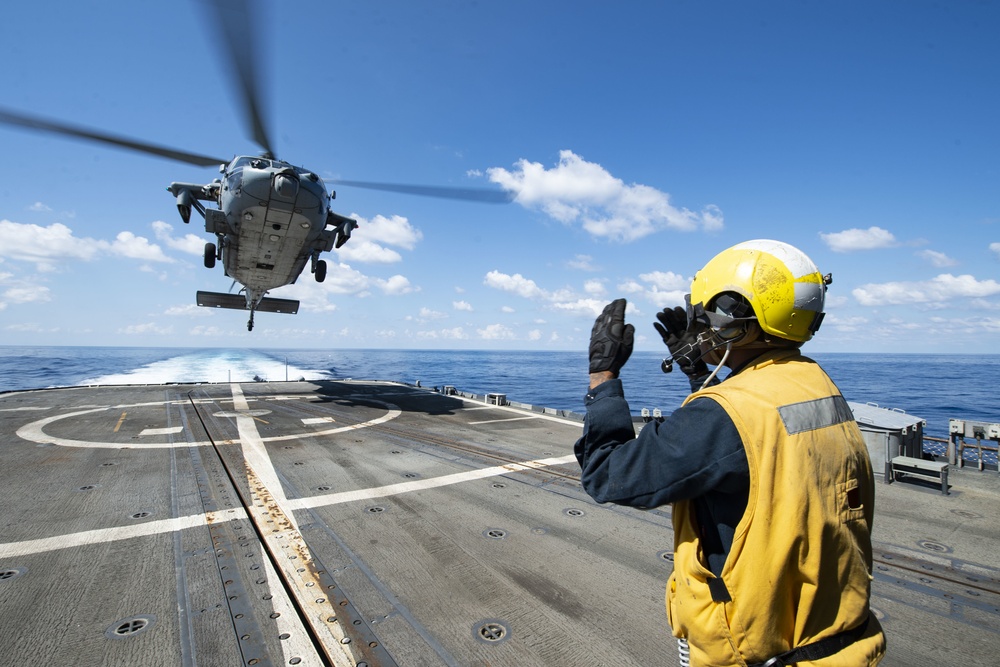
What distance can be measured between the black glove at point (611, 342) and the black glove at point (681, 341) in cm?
23

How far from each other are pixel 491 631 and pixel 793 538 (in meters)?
2.81

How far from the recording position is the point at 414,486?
7.18 metres

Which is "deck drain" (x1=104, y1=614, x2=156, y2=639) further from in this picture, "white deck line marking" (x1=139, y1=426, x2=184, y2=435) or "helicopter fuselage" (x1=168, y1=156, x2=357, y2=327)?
"helicopter fuselage" (x1=168, y1=156, x2=357, y2=327)

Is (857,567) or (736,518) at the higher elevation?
(736,518)

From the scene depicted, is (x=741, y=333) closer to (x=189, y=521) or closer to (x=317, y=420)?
(x=189, y=521)

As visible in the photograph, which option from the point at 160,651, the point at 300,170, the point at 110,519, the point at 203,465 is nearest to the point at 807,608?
the point at 160,651

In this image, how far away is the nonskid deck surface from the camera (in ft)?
11.1

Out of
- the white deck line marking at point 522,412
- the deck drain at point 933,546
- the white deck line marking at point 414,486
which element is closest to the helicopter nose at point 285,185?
the white deck line marking at point 522,412

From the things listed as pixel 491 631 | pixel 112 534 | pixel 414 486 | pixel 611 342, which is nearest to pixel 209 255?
pixel 112 534

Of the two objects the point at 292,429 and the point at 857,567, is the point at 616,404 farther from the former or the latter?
the point at 292,429

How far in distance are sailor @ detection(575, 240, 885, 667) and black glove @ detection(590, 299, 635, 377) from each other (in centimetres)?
23

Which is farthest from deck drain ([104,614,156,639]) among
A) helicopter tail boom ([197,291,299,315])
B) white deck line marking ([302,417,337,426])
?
→ helicopter tail boom ([197,291,299,315])

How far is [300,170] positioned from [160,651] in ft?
45.8

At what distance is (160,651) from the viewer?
3299mm
